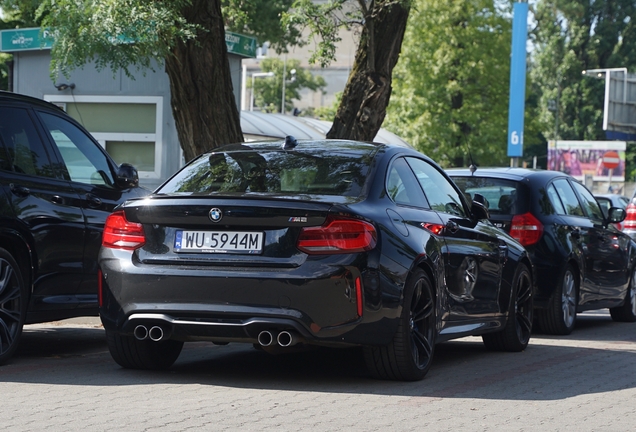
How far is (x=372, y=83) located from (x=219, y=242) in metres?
7.95

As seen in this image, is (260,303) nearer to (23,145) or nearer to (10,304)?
(10,304)

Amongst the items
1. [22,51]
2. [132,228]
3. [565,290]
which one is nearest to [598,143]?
[22,51]

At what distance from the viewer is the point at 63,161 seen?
8.77 metres

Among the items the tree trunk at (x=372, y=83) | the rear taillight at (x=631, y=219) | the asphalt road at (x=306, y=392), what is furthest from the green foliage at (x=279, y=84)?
the asphalt road at (x=306, y=392)

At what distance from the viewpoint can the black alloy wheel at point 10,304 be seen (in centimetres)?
768

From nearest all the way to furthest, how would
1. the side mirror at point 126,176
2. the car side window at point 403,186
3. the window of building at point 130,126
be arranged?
1. the car side window at point 403,186
2. the side mirror at point 126,176
3. the window of building at point 130,126

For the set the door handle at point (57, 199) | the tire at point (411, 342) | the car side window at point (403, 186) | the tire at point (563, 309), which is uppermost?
the car side window at point (403, 186)

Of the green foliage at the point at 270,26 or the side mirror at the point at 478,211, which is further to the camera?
the green foliage at the point at 270,26

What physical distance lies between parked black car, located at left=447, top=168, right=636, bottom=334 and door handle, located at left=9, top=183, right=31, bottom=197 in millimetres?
4976

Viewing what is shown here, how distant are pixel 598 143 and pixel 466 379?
82084 millimetres

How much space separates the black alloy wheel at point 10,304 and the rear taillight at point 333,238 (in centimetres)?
223

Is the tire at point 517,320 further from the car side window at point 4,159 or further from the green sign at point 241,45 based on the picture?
the green sign at point 241,45

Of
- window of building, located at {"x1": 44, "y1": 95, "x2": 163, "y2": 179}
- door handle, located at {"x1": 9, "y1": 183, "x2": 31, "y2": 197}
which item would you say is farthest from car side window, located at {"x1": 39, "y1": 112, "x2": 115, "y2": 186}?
window of building, located at {"x1": 44, "y1": 95, "x2": 163, "y2": 179}

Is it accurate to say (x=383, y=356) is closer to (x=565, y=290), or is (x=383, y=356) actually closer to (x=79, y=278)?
(x=79, y=278)
